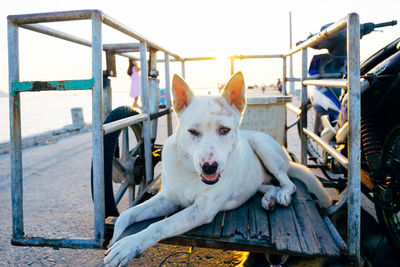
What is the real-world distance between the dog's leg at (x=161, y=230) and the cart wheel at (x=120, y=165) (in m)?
0.86

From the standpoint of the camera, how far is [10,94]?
6.45 ft

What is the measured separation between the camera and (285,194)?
225cm

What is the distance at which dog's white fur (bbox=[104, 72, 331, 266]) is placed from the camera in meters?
1.76

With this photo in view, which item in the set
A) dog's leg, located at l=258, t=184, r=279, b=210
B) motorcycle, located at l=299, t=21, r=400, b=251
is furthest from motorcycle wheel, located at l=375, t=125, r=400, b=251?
dog's leg, located at l=258, t=184, r=279, b=210

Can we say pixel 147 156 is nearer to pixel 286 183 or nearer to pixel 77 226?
pixel 77 226

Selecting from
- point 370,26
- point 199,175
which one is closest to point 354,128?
point 199,175

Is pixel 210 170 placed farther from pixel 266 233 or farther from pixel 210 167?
pixel 266 233

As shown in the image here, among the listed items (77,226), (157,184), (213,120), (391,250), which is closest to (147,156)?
(157,184)

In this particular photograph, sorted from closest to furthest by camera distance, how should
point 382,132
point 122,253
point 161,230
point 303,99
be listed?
point 122,253 < point 161,230 < point 382,132 < point 303,99

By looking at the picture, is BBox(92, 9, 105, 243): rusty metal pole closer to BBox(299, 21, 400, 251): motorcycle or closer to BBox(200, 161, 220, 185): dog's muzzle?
BBox(200, 161, 220, 185): dog's muzzle

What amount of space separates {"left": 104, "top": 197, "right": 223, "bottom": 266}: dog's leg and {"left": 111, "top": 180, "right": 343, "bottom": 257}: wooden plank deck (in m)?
0.06

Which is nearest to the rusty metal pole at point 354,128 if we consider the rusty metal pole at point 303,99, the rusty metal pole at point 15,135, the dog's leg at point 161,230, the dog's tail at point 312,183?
the dog's tail at point 312,183

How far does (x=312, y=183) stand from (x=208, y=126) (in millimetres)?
1298

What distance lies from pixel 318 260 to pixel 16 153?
7.07 ft
